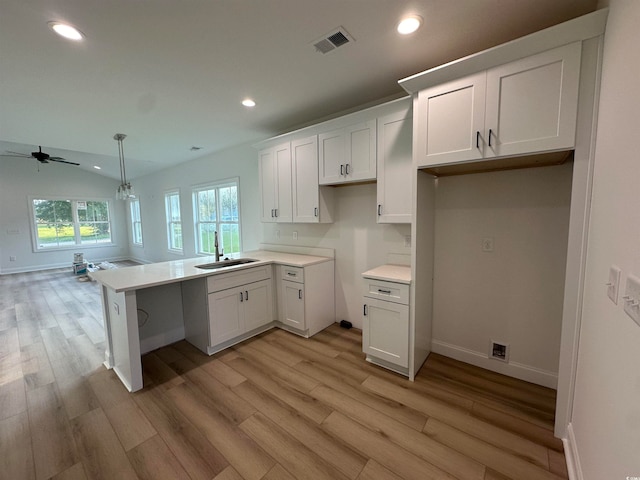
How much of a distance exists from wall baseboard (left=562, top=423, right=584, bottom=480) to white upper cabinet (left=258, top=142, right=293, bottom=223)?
295 centimetres

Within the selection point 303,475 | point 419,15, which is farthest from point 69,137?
point 303,475

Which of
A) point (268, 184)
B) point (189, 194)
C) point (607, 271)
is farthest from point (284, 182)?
point (189, 194)

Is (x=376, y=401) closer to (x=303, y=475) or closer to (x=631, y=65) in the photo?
(x=303, y=475)

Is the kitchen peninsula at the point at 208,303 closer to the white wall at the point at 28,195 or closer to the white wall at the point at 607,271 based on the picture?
the white wall at the point at 607,271

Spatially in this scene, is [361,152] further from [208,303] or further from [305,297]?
[208,303]

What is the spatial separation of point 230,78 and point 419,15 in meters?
1.62

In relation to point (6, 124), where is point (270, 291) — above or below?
below

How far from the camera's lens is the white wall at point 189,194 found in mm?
4277

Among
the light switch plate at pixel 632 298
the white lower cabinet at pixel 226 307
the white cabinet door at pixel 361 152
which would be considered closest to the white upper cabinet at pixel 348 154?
the white cabinet door at pixel 361 152

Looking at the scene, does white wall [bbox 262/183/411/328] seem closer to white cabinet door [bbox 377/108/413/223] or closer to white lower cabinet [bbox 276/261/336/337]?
white lower cabinet [bbox 276/261/336/337]

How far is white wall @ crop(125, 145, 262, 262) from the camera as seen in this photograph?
4277 mm

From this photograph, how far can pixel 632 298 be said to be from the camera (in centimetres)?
87

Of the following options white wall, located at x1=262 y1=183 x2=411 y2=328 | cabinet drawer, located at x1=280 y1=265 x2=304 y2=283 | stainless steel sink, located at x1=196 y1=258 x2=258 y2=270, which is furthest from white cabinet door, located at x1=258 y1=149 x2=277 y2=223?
cabinet drawer, located at x1=280 y1=265 x2=304 y2=283

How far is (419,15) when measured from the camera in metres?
1.62
